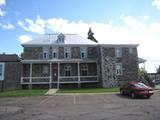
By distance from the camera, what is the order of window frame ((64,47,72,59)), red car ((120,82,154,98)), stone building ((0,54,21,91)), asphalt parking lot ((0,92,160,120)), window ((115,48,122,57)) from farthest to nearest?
1. window frame ((64,47,72,59))
2. window ((115,48,122,57))
3. stone building ((0,54,21,91))
4. red car ((120,82,154,98))
5. asphalt parking lot ((0,92,160,120))

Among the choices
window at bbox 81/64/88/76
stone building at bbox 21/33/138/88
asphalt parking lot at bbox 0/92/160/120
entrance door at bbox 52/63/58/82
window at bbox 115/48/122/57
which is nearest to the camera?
asphalt parking lot at bbox 0/92/160/120

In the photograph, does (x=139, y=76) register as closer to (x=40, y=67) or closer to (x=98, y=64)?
(x=98, y=64)

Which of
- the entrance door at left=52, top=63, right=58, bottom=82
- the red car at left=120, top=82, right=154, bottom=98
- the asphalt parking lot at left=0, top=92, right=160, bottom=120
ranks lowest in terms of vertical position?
the asphalt parking lot at left=0, top=92, right=160, bottom=120

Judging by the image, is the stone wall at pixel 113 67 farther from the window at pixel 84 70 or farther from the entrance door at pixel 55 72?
the entrance door at pixel 55 72

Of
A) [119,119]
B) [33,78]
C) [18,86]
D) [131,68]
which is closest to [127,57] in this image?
[131,68]

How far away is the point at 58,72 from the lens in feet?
117

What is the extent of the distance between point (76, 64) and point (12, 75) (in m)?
10.1

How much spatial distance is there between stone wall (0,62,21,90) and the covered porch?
885 mm

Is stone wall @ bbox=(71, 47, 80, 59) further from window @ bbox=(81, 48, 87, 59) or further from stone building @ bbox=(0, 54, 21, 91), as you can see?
stone building @ bbox=(0, 54, 21, 91)

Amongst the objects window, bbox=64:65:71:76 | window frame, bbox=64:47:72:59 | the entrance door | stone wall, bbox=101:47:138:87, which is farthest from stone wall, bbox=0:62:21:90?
stone wall, bbox=101:47:138:87

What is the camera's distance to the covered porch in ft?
116

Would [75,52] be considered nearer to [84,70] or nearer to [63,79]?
[84,70]

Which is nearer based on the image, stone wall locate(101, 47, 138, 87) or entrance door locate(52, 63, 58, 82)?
stone wall locate(101, 47, 138, 87)

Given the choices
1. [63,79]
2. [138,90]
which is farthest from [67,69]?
[138,90]
